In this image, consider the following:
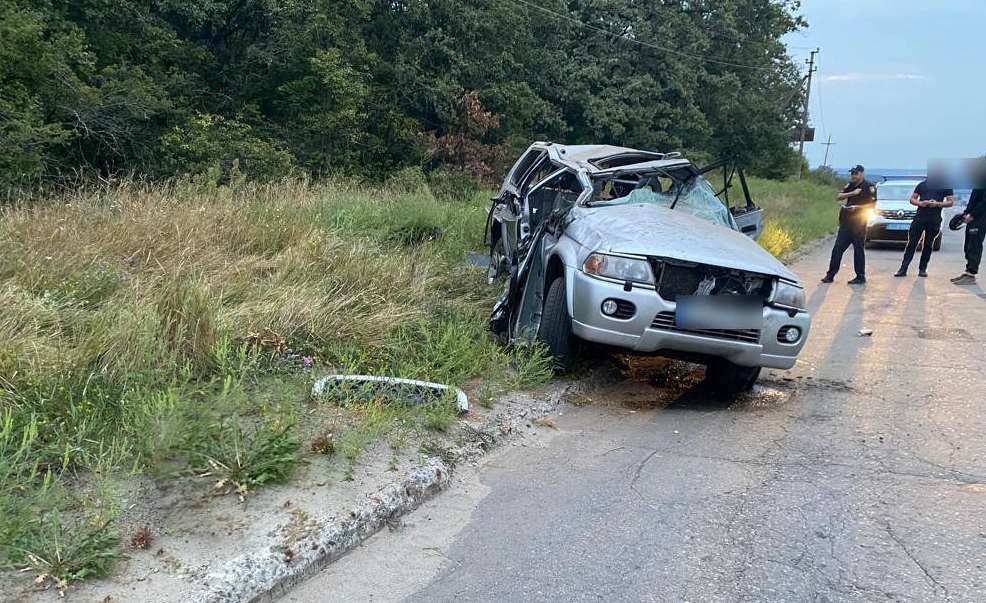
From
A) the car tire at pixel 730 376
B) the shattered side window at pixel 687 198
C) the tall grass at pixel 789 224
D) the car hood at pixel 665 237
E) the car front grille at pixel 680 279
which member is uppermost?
the shattered side window at pixel 687 198

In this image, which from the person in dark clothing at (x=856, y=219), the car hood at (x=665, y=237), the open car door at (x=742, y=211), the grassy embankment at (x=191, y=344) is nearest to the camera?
the grassy embankment at (x=191, y=344)

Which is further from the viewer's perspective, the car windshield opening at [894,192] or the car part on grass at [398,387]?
the car windshield opening at [894,192]

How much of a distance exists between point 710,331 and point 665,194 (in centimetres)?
213

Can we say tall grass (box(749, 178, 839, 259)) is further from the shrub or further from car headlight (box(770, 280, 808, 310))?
the shrub

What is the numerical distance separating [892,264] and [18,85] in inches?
638

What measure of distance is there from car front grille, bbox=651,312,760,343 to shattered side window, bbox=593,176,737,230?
1.69 metres

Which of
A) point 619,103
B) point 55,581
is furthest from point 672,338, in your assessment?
point 619,103

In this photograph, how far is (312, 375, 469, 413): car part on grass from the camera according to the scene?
453cm

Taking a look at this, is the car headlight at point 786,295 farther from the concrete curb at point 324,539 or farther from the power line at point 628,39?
the power line at point 628,39

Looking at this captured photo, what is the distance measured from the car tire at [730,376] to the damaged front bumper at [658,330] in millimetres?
294

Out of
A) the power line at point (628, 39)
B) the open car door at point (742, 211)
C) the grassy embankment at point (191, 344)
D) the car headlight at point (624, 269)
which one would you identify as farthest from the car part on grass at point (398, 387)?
the power line at point (628, 39)

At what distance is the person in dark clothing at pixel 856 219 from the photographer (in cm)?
1099

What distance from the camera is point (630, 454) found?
437 cm

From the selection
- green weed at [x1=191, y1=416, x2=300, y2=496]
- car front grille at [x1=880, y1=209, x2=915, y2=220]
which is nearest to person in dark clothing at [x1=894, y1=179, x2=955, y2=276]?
car front grille at [x1=880, y1=209, x2=915, y2=220]
